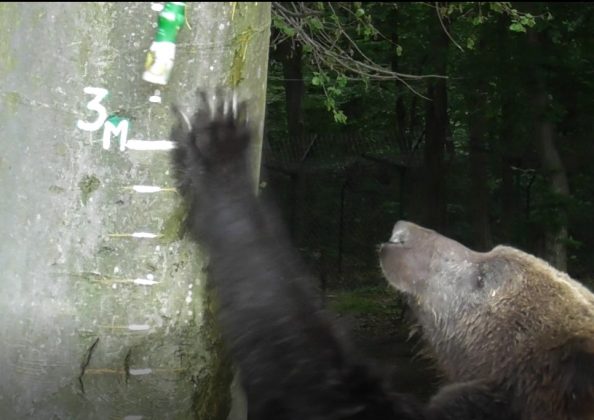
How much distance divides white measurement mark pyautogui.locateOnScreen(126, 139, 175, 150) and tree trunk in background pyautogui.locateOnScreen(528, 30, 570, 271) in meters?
9.14

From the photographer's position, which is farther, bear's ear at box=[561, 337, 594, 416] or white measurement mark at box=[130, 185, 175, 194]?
bear's ear at box=[561, 337, 594, 416]

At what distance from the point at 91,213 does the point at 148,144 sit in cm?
24

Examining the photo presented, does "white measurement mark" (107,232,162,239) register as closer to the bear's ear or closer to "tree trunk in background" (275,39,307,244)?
the bear's ear

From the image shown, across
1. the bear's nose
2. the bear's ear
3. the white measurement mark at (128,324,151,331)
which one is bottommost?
the bear's ear

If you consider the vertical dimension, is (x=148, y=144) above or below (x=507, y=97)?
below

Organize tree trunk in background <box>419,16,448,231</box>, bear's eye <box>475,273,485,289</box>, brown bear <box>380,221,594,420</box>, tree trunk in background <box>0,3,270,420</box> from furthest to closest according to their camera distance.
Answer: tree trunk in background <box>419,16,448,231</box> < bear's eye <box>475,273,485,289</box> < brown bear <box>380,221,594,420</box> < tree trunk in background <box>0,3,270,420</box>

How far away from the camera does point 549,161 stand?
11648 mm

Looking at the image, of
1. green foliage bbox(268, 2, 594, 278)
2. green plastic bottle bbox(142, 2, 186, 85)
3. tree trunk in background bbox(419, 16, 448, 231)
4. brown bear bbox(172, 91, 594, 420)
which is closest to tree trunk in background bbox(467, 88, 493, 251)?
green foliage bbox(268, 2, 594, 278)

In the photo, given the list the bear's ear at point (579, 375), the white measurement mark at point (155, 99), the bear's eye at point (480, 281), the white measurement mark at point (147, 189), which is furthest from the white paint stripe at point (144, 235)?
the bear's eye at point (480, 281)

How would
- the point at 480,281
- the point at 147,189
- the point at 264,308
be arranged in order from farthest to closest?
the point at 480,281, the point at 264,308, the point at 147,189

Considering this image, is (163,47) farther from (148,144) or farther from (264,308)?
(264,308)

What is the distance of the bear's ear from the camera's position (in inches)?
120

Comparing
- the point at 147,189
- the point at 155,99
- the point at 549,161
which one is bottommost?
the point at 147,189

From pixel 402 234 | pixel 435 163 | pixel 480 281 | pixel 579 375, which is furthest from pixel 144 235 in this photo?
pixel 435 163
